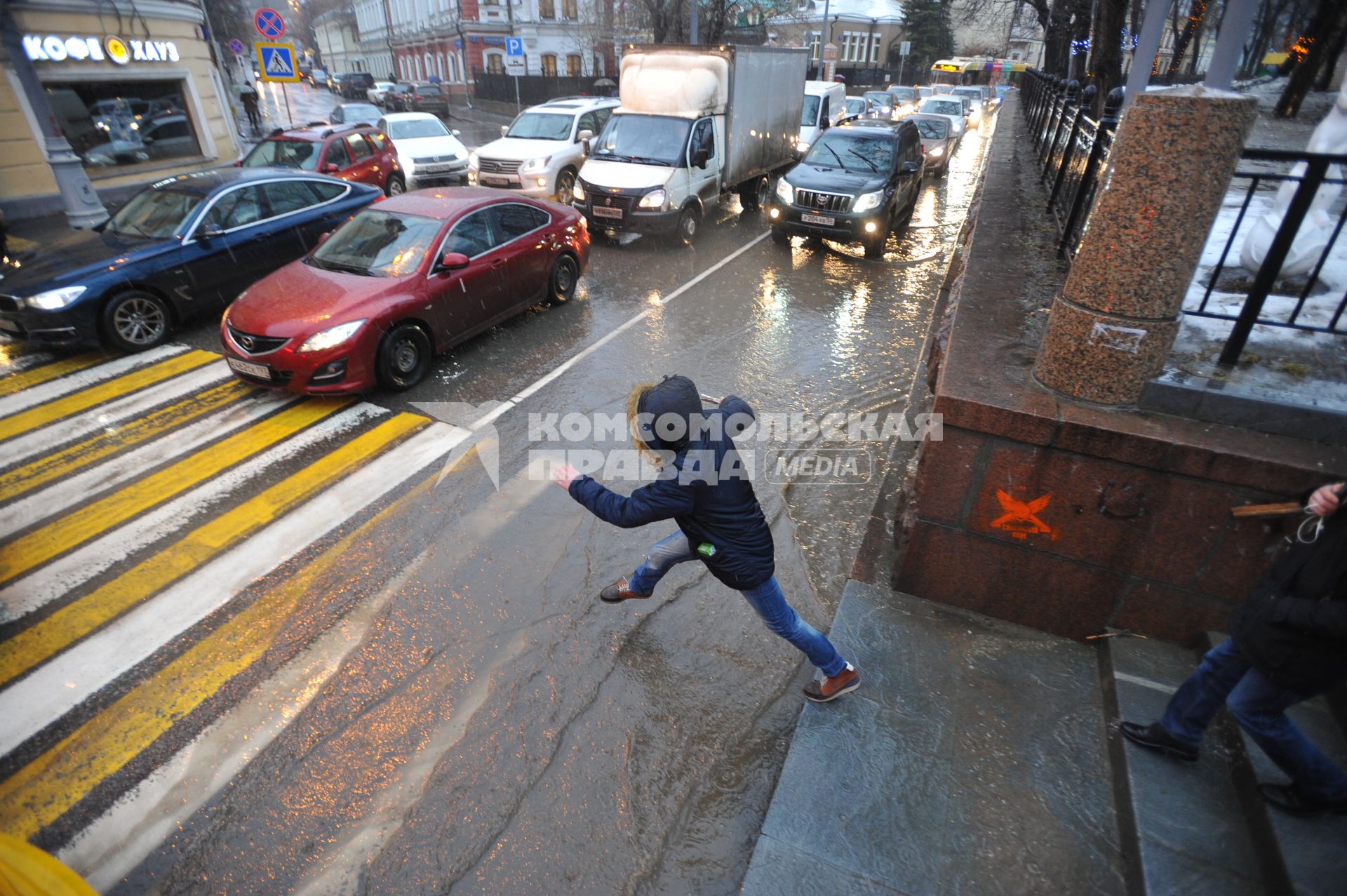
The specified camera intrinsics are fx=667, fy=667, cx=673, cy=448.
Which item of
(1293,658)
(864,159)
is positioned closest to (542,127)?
(864,159)

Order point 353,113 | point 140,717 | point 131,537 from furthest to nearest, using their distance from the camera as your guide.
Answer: point 353,113 < point 131,537 < point 140,717

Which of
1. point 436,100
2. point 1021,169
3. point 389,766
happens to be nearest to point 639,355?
point 389,766

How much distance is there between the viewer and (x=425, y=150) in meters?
15.3

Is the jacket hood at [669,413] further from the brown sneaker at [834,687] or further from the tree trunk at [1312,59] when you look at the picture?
the tree trunk at [1312,59]

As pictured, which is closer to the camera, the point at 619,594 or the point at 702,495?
the point at 702,495

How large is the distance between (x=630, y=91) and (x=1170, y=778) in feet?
42.5

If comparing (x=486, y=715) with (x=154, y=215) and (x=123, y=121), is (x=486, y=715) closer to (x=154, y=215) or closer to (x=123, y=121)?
(x=154, y=215)

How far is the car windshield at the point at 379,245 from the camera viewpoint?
6973 millimetres

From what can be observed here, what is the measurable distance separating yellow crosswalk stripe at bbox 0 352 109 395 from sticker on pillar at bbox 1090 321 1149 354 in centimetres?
942

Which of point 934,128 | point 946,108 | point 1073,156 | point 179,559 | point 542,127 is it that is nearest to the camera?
point 179,559

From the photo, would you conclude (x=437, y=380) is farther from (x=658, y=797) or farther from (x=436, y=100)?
(x=436, y=100)

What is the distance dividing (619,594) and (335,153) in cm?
1191

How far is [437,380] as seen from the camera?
724 centimetres

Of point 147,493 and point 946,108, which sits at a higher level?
point 946,108
